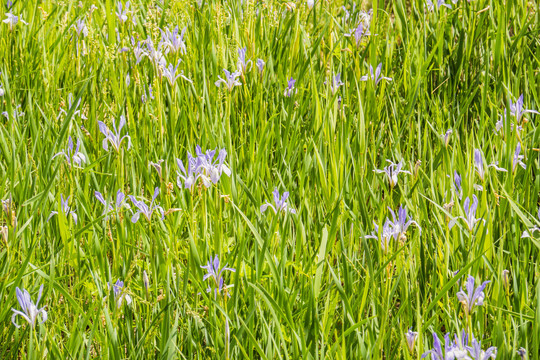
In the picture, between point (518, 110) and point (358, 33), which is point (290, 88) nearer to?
point (358, 33)

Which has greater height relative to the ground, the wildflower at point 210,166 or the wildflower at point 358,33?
the wildflower at point 358,33

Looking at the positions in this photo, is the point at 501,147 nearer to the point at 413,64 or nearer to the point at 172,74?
the point at 413,64

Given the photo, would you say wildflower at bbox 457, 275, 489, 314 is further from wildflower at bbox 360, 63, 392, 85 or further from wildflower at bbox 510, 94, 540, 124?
wildflower at bbox 360, 63, 392, 85

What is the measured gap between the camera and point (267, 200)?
2035mm

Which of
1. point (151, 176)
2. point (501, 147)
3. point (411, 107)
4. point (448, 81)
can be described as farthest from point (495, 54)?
point (151, 176)

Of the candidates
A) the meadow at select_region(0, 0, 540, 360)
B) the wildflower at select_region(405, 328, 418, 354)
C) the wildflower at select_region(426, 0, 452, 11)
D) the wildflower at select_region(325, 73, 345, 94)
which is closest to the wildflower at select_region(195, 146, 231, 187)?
the meadow at select_region(0, 0, 540, 360)

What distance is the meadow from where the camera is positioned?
1529mm

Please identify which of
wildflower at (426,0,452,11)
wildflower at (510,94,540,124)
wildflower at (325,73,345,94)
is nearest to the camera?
wildflower at (510,94,540,124)

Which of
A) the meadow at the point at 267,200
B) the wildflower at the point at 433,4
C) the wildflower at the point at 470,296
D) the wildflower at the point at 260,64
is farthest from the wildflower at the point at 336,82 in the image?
the wildflower at the point at 470,296

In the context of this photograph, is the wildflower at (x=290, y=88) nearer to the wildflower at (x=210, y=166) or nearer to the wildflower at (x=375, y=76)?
the wildflower at (x=375, y=76)

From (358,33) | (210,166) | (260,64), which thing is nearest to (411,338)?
(210,166)

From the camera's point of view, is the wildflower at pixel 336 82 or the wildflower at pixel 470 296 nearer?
the wildflower at pixel 470 296

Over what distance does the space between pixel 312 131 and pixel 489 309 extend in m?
1.05

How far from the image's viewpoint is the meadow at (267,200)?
1.53 metres
